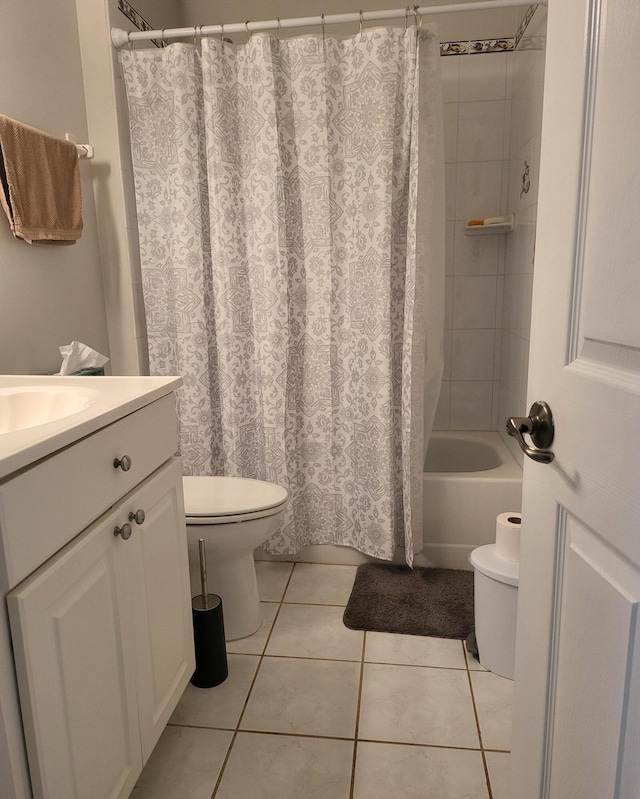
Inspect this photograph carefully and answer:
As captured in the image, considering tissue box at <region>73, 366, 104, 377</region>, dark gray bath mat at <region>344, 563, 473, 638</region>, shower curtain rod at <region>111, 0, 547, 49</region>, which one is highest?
shower curtain rod at <region>111, 0, 547, 49</region>

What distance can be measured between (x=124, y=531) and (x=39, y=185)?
3.63 feet

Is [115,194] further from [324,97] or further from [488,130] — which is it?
[488,130]

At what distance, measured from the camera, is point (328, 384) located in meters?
2.20

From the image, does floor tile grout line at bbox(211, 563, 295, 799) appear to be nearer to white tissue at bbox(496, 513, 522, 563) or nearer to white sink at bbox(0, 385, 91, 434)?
white tissue at bbox(496, 513, 522, 563)

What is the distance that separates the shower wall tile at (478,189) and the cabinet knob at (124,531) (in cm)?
222

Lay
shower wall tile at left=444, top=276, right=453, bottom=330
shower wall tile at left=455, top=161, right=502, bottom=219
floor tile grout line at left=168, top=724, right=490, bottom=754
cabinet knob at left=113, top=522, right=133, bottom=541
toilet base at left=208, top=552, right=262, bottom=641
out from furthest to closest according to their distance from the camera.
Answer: shower wall tile at left=444, top=276, right=453, bottom=330 < shower wall tile at left=455, top=161, right=502, bottom=219 < toilet base at left=208, top=552, right=262, bottom=641 < floor tile grout line at left=168, top=724, right=490, bottom=754 < cabinet knob at left=113, top=522, right=133, bottom=541

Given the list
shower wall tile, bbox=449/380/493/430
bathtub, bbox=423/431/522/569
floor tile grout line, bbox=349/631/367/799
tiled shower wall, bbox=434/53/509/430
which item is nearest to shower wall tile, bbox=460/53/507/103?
tiled shower wall, bbox=434/53/509/430

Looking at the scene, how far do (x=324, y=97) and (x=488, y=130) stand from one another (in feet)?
3.39

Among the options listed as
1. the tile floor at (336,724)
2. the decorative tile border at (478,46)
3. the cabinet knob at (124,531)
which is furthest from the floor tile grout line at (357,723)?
the decorative tile border at (478,46)

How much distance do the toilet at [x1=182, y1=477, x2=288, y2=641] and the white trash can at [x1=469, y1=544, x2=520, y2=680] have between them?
0.62 m

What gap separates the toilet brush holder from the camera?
1.62 metres

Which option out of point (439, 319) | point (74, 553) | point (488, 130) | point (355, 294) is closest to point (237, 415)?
point (355, 294)

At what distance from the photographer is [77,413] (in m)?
1.05

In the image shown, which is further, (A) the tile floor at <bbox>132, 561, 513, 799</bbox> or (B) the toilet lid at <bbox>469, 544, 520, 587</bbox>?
(B) the toilet lid at <bbox>469, 544, 520, 587</bbox>
